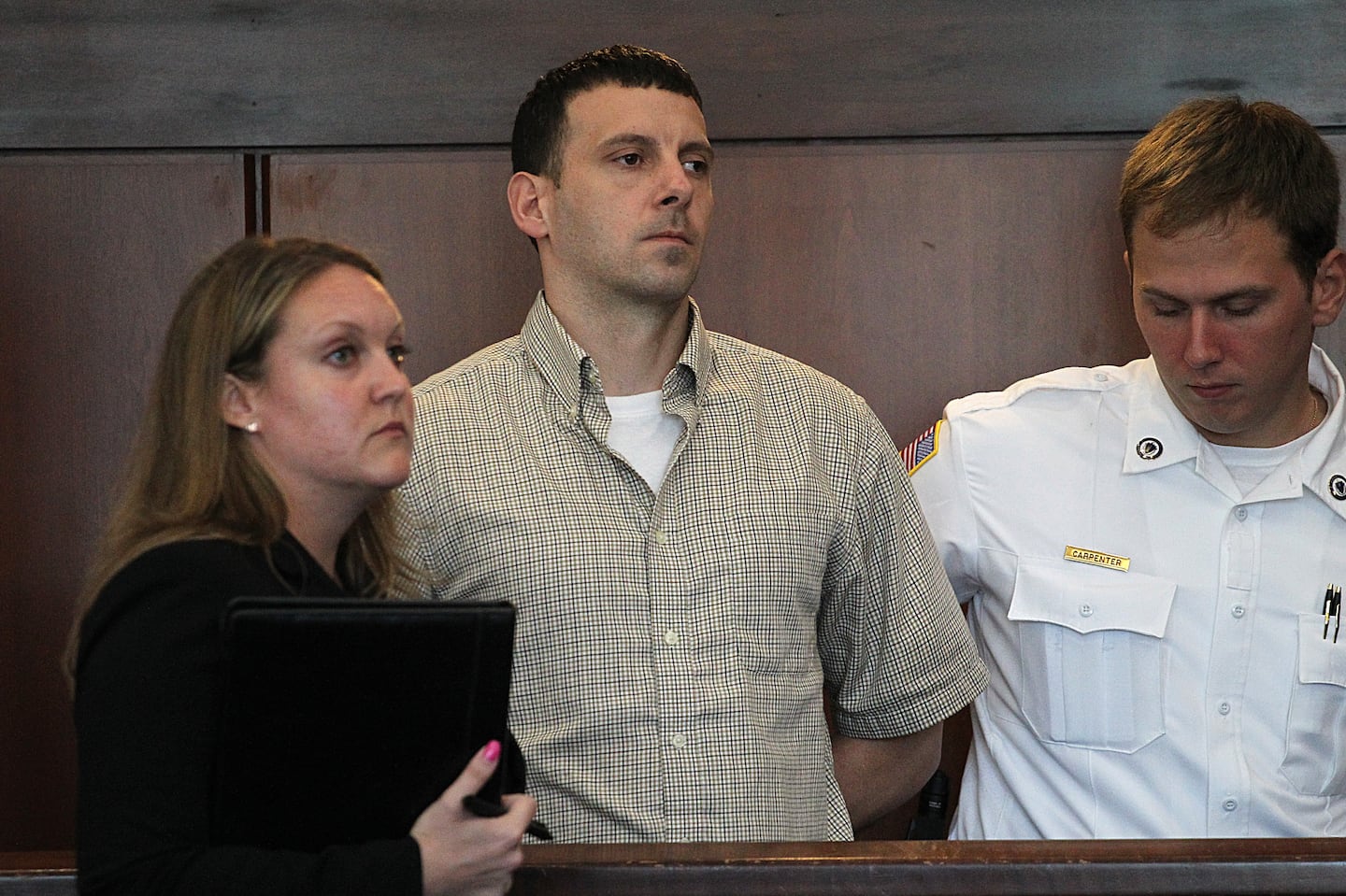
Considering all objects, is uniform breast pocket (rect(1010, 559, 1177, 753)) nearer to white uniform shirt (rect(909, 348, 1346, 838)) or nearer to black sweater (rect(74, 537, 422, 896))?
white uniform shirt (rect(909, 348, 1346, 838))

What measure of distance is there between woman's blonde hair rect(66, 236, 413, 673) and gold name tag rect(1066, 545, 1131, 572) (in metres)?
1.23

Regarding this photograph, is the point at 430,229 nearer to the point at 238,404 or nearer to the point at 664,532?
the point at 664,532

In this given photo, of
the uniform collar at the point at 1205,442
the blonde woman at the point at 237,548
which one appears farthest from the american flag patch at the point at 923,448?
the blonde woman at the point at 237,548

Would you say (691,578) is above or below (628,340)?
below

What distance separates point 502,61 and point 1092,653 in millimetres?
1308

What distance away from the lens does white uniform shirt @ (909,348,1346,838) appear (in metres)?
2.20

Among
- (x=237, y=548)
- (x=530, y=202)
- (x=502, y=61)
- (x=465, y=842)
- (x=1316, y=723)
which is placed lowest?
(x=1316, y=723)

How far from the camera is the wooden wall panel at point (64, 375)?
2564mm

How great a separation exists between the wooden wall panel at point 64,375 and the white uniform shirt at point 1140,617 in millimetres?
1295

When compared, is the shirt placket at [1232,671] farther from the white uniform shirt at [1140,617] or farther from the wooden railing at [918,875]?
A: the wooden railing at [918,875]

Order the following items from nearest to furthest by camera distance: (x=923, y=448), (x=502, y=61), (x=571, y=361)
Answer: (x=571, y=361), (x=923, y=448), (x=502, y=61)

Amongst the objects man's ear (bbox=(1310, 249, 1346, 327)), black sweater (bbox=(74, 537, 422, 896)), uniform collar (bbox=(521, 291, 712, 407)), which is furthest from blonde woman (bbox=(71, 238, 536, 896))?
man's ear (bbox=(1310, 249, 1346, 327))

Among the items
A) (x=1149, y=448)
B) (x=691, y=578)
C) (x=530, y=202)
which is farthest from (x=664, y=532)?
(x=1149, y=448)

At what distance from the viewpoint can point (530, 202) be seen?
7.21 feet
